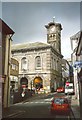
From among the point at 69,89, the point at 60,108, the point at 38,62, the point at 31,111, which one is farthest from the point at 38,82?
the point at 60,108

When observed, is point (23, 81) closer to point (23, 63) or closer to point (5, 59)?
point (23, 63)

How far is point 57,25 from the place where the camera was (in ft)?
198

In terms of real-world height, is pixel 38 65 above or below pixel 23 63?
below

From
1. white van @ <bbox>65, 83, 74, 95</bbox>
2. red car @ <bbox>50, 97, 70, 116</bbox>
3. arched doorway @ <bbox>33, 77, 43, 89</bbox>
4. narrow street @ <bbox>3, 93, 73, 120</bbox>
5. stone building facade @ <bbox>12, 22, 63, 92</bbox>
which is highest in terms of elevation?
stone building facade @ <bbox>12, 22, 63, 92</bbox>

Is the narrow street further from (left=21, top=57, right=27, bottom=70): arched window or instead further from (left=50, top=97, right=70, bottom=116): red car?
(left=21, top=57, right=27, bottom=70): arched window

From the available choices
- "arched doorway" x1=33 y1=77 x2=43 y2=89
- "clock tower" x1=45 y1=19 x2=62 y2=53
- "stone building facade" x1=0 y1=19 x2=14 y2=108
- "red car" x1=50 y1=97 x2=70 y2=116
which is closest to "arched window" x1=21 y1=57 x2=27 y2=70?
"arched doorway" x1=33 y1=77 x2=43 y2=89

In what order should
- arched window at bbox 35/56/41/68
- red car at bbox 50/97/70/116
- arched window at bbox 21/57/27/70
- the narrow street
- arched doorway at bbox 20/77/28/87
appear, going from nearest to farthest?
the narrow street
red car at bbox 50/97/70/116
arched window at bbox 35/56/41/68
arched doorway at bbox 20/77/28/87
arched window at bbox 21/57/27/70

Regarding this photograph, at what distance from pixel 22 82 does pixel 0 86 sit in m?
31.4

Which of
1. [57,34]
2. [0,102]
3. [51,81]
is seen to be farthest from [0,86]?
[57,34]

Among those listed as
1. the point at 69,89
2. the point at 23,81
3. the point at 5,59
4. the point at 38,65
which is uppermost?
the point at 38,65

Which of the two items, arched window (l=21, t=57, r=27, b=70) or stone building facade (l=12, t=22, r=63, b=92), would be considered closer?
stone building facade (l=12, t=22, r=63, b=92)

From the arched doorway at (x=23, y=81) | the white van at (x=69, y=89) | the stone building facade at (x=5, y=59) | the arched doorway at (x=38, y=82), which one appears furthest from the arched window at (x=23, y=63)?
the stone building facade at (x=5, y=59)

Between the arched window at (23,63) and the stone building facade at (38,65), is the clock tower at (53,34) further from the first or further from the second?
the arched window at (23,63)

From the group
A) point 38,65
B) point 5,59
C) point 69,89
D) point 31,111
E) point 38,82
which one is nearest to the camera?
point 31,111
